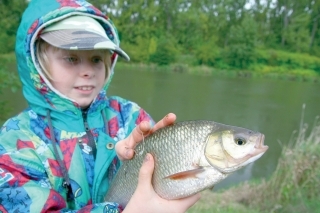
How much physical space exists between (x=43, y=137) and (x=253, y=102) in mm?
12122

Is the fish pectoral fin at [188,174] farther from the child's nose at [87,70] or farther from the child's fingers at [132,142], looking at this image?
the child's nose at [87,70]

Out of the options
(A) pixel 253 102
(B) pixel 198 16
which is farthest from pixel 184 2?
(A) pixel 253 102

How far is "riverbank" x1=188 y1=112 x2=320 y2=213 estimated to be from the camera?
315 cm

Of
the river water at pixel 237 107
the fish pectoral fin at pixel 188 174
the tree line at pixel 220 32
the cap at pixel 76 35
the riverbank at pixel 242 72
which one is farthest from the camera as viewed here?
the tree line at pixel 220 32

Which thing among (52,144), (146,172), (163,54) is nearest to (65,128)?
(52,144)

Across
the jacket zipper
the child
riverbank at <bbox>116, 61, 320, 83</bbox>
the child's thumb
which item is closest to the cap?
the child

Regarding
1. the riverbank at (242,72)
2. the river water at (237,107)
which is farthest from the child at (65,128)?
the riverbank at (242,72)

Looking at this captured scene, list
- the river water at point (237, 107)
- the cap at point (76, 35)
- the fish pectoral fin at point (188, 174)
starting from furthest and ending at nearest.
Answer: the river water at point (237, 107), the cap at point (76, 35), the fish pectoral fin at point (188, 174)

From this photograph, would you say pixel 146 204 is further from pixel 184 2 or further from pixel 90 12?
pixel 184 2

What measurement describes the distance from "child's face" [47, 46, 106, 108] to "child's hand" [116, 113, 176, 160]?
0.23 metres

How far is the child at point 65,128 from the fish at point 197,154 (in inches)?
1.3

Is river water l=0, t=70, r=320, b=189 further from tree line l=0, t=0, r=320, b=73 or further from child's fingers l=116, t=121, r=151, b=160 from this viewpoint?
tree line l=0, t=0, r=320, b=73

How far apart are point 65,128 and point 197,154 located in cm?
46

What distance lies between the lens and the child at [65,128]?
1.00 m
